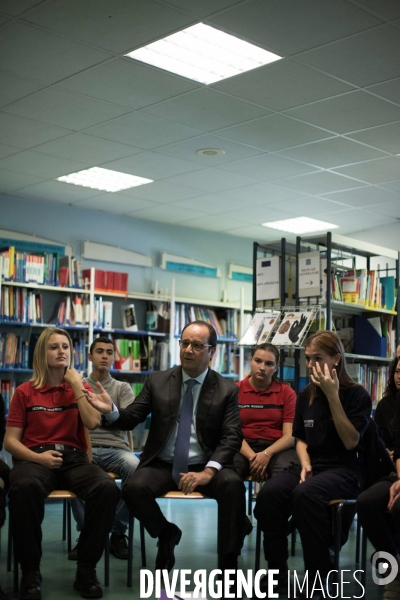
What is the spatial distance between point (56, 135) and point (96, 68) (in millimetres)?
1373

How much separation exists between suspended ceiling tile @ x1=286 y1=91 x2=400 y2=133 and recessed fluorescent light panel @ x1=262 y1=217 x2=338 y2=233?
3179mm

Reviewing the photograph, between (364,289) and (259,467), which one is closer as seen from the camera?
(259,467)

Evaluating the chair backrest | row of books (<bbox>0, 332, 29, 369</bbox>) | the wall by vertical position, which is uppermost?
the wall

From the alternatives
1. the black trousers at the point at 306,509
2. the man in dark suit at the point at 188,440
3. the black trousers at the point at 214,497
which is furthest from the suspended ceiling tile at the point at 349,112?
the black trousers at the point at 214,497

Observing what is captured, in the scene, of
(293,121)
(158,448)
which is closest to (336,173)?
(293,121)

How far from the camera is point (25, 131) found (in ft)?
18.7

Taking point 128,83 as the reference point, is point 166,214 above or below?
below

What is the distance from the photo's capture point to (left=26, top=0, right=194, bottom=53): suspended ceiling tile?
3.74m

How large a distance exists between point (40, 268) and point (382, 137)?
3.63 meters

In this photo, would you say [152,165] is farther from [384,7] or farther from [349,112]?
[384,7]

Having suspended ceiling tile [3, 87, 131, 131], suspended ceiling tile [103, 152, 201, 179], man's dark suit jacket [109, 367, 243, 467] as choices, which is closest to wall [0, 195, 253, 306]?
suspended ceiling tile [103, 152, 201, 179]

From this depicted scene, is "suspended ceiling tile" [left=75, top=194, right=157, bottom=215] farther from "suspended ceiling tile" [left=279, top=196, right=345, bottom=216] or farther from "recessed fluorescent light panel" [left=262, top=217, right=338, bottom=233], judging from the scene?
"recessed fluorescent light panel" [left=262, top=217, right=338, bottom=233]

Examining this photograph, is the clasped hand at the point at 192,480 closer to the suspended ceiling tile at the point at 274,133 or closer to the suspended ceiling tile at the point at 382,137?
the suspended ceiling tile at the point at 274,133

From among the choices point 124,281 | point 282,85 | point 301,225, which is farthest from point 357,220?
point 282,85
